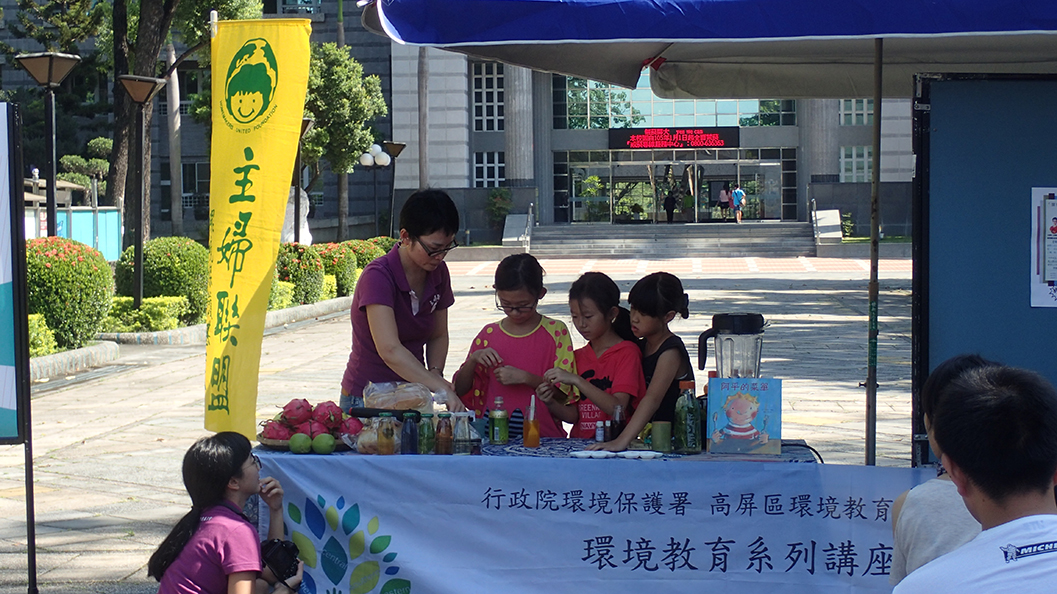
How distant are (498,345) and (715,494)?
3.88 feet

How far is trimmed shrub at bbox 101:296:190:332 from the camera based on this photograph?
15398 mm

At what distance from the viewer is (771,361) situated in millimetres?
12352

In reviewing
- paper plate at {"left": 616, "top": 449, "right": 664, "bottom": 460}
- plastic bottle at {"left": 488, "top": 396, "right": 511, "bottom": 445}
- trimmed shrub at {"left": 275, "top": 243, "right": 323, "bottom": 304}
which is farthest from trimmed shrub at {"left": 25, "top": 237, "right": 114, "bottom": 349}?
paper plate at {"left": 616, "top": 449, "right": 664, "bottom": 460}

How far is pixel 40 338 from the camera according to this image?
482 inches

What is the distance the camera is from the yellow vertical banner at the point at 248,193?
15.8 ft

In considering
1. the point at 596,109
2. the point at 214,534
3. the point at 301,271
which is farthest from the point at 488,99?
the point at 214,534

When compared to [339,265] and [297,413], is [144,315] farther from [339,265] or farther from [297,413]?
[297,413]

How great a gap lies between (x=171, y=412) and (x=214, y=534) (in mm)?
6895

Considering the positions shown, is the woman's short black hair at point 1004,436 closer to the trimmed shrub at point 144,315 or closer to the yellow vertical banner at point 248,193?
the yellow vertical banner at point 248,193

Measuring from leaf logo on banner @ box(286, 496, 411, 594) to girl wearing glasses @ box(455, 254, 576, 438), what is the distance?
821 mm

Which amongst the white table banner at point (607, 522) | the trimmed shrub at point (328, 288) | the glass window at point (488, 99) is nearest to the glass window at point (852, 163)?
the glass window at point (488, 99)

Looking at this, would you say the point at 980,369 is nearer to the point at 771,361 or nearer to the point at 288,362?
the point at 771,361

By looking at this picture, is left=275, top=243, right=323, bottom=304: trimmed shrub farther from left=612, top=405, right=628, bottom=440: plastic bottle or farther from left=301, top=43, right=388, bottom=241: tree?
left=612, top=405, right=628, bottom=440: plastic bottle

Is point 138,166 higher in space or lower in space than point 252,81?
higher
